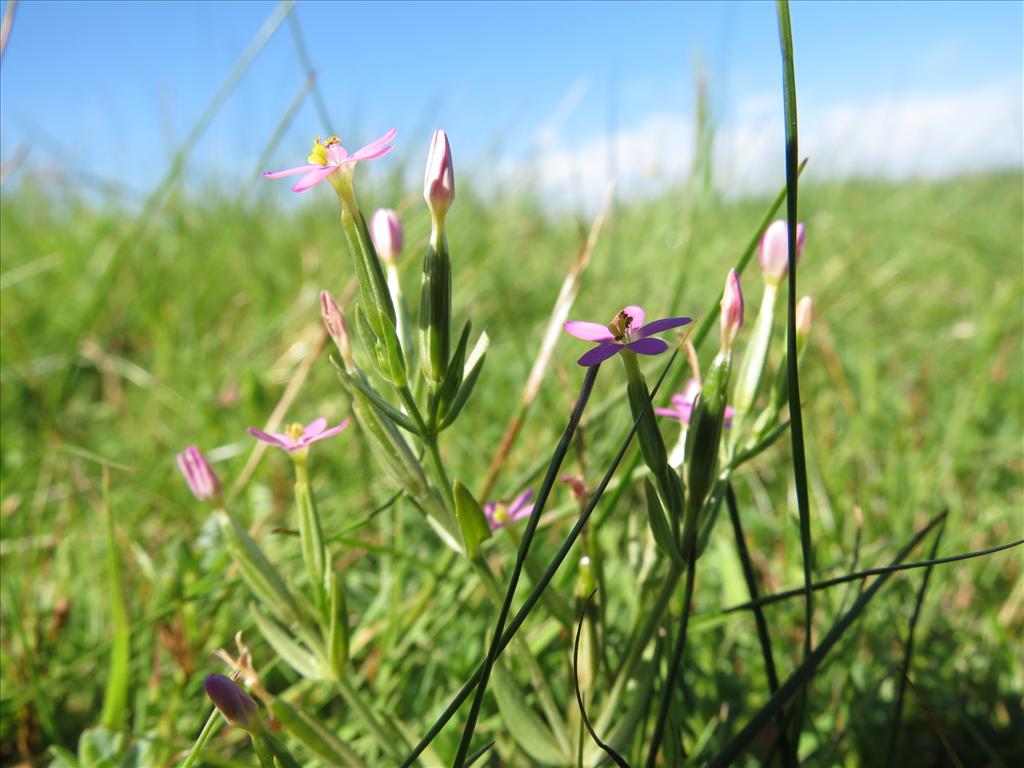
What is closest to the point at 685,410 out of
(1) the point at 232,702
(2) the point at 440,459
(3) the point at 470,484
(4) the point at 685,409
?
(4) the point at 685,409

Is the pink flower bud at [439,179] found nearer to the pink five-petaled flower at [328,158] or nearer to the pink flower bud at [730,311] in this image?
the pink five-petaled flower at [328,158]

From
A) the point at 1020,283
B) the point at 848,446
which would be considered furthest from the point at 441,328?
the point at 1020,283

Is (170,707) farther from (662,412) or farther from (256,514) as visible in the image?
(662,412)

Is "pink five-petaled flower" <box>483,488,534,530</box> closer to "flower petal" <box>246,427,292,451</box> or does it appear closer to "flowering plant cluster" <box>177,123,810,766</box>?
"flowering plant cluster" <box>177,123,810,766</box>

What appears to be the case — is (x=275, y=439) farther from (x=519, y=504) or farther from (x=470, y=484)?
(x=470, y=484)

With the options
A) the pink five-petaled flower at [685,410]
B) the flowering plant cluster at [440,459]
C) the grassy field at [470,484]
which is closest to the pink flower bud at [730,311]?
the flowering plant cluster at [440,459]
